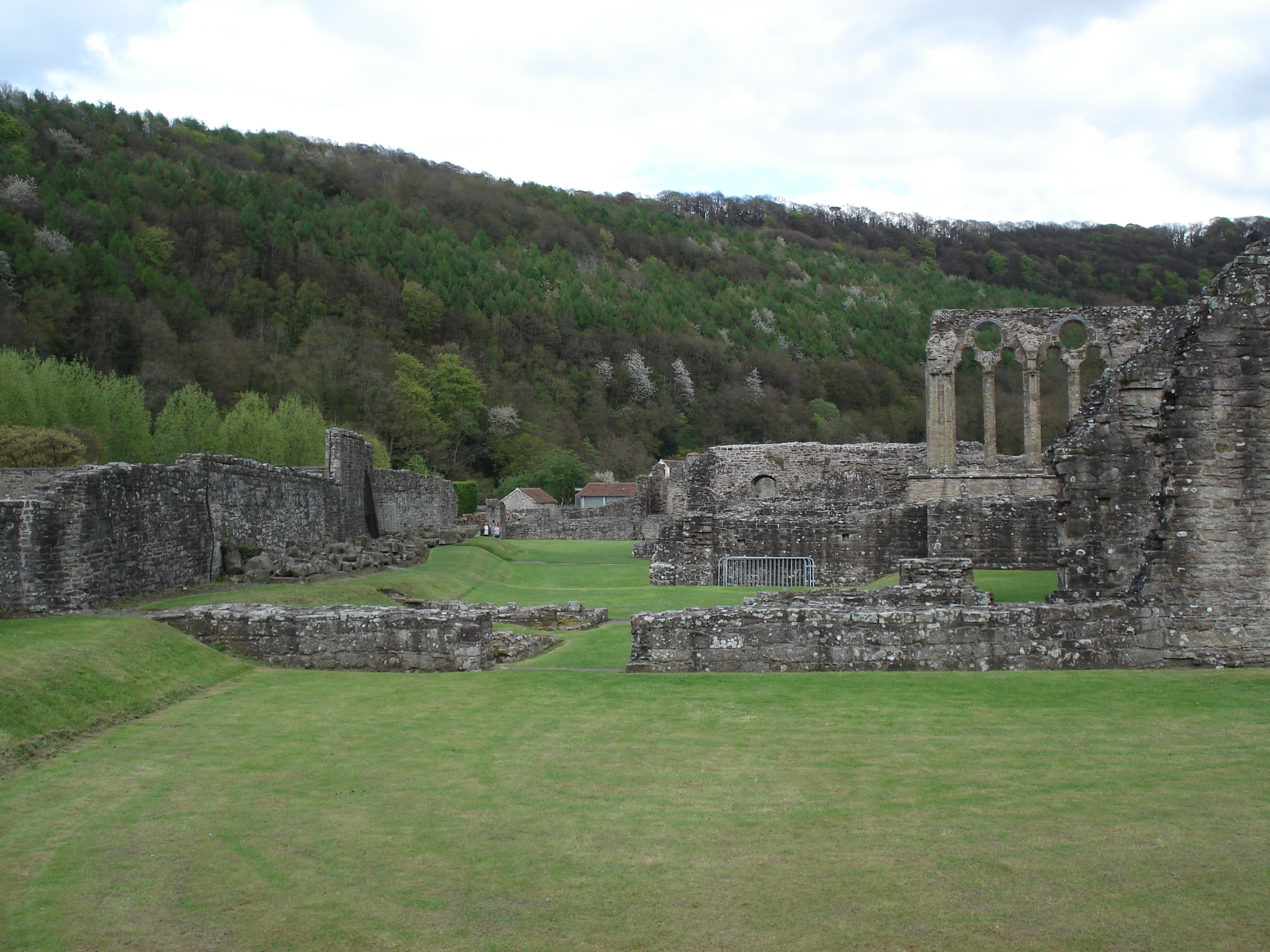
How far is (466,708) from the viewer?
9.01 m

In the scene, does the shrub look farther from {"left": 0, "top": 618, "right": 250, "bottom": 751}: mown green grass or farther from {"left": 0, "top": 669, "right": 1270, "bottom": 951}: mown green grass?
{"left": 0, "top": 669, "right": 1270, "bottom": 951}: mown green grass

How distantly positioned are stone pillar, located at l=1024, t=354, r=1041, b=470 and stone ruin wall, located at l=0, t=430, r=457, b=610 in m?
20.5

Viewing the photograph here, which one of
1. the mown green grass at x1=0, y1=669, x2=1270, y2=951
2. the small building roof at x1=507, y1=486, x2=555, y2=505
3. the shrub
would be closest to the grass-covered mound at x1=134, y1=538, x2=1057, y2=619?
the mown green grass at x1=0, y1=669, x2=1270, y2=951

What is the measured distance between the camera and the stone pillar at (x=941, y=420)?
28891mm

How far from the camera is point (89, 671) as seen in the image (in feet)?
29.7

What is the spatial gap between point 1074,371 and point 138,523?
84.1ft

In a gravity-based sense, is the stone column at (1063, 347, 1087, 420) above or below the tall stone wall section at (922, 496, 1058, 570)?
above

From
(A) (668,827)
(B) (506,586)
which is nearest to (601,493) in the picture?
(B) (506,586)

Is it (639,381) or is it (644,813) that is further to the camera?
(639,381)

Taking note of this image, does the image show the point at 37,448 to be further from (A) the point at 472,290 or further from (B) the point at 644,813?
(A) the point at 472,290

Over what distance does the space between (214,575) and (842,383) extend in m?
82.3

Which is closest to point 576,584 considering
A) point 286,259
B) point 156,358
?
point 156,358

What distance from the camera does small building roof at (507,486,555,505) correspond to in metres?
70.2

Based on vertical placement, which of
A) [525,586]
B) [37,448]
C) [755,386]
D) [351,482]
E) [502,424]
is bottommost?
[525,586]
